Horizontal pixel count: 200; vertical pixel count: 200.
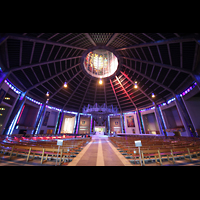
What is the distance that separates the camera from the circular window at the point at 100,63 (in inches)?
1160

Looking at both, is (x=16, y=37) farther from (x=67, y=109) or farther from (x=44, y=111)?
(x=67, y=109)

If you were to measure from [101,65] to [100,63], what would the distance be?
0.86 m

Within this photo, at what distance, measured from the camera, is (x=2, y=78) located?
536 inches

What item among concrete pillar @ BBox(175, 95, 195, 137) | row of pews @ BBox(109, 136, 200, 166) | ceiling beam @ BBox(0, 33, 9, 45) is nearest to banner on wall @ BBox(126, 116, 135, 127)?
concrete pillar @ BBox(175, 95, 195, 137)

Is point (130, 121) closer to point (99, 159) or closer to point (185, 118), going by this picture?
point (185, 118)

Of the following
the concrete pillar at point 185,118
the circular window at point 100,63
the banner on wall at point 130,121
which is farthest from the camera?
the banner on wall at point 130,121

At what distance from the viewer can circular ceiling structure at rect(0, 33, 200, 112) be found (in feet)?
43.1

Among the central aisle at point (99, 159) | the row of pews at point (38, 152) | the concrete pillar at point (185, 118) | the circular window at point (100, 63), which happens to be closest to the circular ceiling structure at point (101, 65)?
the circular window at point (100, 63)

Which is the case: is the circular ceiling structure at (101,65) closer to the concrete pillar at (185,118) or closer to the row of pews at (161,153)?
the concrete pillar at (185,118)

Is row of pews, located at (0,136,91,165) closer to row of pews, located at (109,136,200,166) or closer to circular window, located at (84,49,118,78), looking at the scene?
row of pews, located at (109,136,200,166)

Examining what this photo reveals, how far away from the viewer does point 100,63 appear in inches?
1241

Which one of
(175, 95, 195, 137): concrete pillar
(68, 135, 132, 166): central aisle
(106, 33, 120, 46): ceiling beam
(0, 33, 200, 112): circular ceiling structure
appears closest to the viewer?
(68, 135, 132, 166): central aisle

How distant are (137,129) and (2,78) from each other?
37.2 meters
